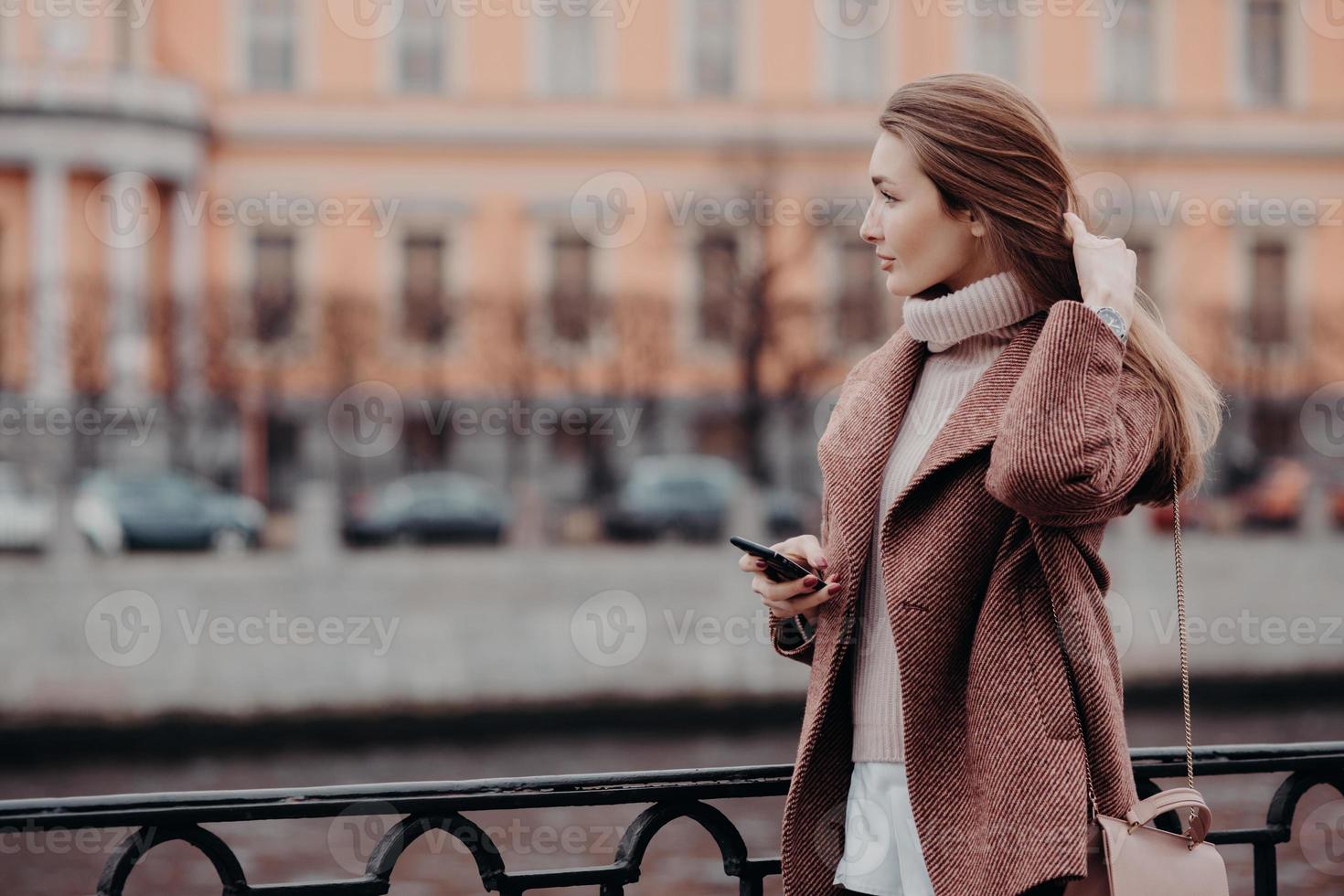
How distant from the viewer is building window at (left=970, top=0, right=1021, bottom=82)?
28641 millimetres

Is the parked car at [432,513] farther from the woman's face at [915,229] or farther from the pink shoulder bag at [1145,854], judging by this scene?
the pink shoulder bag at [1145,854]

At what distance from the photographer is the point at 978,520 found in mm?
1870

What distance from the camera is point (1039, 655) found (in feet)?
5.93

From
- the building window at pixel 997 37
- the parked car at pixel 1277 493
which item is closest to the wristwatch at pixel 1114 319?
the parked car at pixel 1277 493

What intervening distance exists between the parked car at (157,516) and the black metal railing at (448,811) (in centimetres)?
1611

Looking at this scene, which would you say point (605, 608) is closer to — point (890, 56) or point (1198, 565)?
point (1198, 565)

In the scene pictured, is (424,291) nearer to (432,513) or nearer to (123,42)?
(123,42)

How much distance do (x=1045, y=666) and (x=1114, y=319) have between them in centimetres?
42

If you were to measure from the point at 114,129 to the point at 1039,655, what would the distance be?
84.7ft

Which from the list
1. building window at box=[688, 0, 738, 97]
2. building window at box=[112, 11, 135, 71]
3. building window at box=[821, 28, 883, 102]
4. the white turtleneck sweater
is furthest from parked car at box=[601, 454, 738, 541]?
the white turtleneck sweater

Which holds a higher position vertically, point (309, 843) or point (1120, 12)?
point (1120, 12)

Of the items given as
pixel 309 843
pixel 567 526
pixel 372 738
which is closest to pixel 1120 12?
pixel 567 526

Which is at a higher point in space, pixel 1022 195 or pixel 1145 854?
pixel 1022 195

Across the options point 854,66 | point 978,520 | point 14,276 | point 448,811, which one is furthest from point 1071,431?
point 854,66
